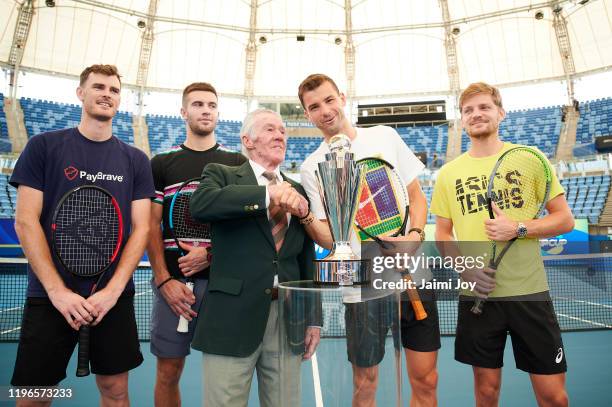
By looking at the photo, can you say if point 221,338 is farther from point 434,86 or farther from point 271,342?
point 434,86

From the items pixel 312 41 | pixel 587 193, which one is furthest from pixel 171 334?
pixel 312 41

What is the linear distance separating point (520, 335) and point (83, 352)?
6.95 feet

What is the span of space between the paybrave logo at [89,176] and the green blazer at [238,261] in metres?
0.71

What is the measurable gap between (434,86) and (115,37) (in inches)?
565

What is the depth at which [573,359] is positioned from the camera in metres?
4.96

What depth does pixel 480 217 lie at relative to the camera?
7.87ft

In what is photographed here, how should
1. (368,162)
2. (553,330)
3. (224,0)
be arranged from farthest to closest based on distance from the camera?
(224,0), (553,330), (368,162)

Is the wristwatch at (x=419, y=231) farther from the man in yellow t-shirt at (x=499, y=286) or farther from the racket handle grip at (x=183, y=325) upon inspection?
the racket handle grip at (x=183, y=325)

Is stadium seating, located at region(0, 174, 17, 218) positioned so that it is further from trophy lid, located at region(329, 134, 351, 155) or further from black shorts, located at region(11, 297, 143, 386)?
trophy lid, located at region(329, 134, 351, 155)

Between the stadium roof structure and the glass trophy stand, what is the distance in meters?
19.6

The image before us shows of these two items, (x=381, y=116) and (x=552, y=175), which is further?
(x=381, y=116)

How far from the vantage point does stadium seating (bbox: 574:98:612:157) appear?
20.3m

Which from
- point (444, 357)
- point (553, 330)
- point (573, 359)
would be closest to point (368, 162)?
point (553, 330)

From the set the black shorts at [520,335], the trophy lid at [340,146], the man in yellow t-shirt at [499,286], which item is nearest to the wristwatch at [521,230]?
the man in yellow t-shirt at [499,286]
